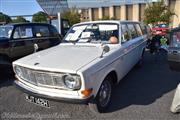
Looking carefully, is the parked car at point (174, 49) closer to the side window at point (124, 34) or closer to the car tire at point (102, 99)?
the side window at point (124, 34)

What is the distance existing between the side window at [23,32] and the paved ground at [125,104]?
1490 mm

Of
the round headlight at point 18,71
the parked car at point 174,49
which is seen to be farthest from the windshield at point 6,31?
the parked car at point 174,49

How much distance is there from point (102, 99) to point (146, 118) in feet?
2.76

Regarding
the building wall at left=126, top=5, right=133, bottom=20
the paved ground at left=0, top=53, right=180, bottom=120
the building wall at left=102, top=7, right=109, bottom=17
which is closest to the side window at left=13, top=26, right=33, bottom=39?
the paved ground at left=0, top=53, right=180, bottom=120

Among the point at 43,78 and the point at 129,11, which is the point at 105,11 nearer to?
the point at 129,11

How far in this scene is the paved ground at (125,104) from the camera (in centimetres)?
347

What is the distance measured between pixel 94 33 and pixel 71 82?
6.30 feet

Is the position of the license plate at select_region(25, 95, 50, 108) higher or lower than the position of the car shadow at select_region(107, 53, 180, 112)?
higher

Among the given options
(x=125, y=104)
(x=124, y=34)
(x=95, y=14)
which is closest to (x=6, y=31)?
(x=124, y=34)

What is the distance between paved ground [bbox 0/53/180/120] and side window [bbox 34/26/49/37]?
203cm

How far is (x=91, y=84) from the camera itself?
297cm

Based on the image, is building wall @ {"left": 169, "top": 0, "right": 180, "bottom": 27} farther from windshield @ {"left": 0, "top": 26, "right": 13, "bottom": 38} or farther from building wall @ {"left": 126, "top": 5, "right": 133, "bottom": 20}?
windshield @ {"left": 0, "top": 26, "right": 13, "bottom": 38}

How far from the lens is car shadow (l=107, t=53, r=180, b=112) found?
399 centimetres

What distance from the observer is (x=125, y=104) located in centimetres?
386
